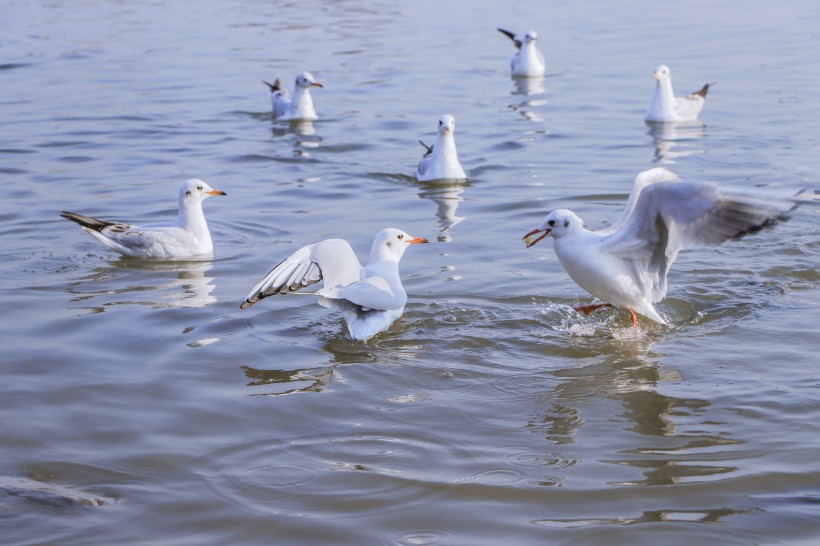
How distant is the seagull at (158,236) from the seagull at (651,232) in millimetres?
3105

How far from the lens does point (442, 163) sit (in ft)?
40.0

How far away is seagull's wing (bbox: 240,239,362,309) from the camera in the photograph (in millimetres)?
7695

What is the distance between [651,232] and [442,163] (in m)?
4.91

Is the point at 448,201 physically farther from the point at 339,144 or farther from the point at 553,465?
the point at 553,465

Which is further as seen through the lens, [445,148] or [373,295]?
[445,148]

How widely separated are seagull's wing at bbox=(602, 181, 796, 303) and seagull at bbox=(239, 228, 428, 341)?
1458 millimetres

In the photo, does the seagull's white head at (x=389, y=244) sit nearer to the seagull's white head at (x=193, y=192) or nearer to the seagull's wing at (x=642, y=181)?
the seagull's wing at (x=642, y=181)

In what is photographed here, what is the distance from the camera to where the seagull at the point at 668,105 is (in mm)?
14820

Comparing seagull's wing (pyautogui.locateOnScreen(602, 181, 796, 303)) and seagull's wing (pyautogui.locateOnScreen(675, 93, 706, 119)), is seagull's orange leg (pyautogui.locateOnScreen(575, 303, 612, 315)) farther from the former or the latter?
seagull's wing (pyautogui.locateOnScreen(675, 93, 706, 119))

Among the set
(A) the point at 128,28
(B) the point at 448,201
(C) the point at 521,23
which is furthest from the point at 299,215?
(A) the point at 128,28

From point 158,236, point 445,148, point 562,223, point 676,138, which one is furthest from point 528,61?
point 562,223

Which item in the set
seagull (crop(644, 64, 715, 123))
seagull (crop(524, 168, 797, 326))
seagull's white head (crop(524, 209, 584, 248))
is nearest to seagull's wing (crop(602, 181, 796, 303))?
seagull (crop(524, 168, 797, 326))

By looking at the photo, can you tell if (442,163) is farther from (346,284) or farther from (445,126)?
(346,284)

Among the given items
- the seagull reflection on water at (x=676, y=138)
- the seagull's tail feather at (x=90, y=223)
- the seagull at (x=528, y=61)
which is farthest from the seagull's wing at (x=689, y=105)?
the seagull's tail feather at (x=90, y=223)
